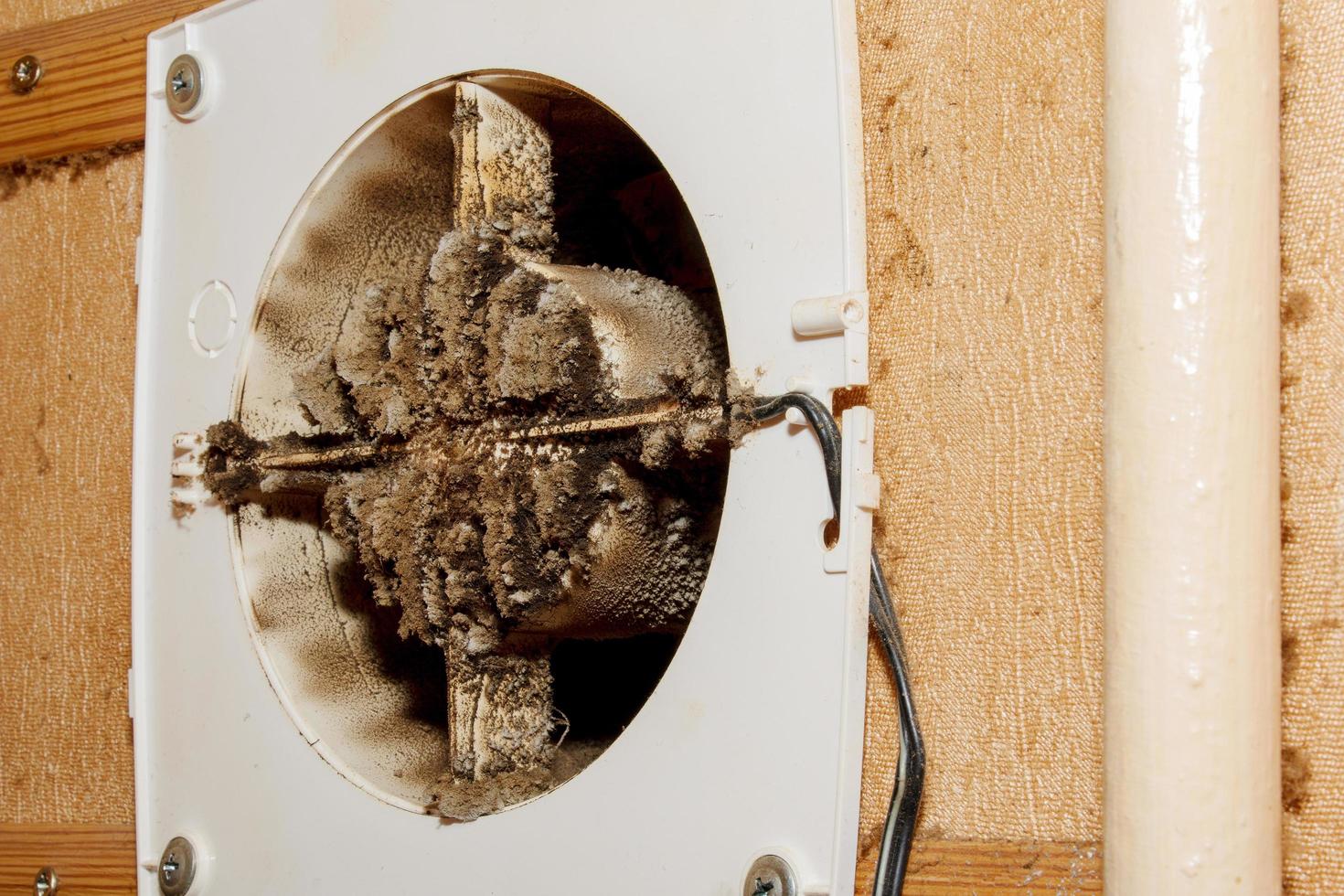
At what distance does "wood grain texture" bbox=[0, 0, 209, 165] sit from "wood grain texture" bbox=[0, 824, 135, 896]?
17.0 inches

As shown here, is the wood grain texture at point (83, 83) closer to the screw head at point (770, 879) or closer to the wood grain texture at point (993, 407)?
the wood grain texture at point (993, 407)

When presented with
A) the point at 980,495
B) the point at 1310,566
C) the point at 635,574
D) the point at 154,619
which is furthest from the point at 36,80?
the point at 1310,566

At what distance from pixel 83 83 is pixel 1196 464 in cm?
72

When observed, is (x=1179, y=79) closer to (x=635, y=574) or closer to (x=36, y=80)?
(x=635, y=574)

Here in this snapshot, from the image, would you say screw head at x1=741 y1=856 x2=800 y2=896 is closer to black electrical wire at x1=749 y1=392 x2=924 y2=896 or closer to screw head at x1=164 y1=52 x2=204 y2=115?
black electrical wire at x1=749 y1=392 x2=924 y2=896

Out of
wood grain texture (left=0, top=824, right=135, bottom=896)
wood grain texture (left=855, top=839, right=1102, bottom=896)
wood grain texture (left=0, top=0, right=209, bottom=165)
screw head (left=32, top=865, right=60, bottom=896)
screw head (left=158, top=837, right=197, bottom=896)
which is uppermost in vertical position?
wood grain texture (left=0, top=0, right=209, bottom=165)

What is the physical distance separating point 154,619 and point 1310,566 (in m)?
0.56

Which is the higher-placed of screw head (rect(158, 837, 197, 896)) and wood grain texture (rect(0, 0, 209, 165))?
wood grain texture (rect(0, 0, 209, 165))

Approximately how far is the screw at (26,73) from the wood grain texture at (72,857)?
0.48 meters

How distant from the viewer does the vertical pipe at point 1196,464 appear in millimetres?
457

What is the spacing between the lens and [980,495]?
55cm

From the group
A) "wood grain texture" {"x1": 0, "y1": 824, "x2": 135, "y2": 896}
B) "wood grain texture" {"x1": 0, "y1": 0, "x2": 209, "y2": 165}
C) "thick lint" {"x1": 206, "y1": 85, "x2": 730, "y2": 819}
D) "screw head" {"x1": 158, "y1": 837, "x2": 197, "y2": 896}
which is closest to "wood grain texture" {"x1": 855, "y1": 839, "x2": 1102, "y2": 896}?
"thick lint" {"x1": 206, "y1": 85, "x2": 730, "y2": 819}

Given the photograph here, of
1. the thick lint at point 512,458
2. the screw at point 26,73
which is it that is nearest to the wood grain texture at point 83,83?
the screw at point 26,73

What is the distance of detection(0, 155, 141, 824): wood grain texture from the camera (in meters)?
0.81
